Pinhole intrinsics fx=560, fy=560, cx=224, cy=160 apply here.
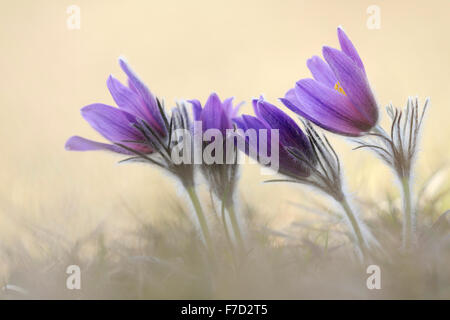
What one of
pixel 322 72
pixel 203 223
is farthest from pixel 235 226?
pixel 322 72

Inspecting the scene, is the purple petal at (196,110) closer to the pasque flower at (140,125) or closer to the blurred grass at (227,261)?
the pasque flower at (140,125)

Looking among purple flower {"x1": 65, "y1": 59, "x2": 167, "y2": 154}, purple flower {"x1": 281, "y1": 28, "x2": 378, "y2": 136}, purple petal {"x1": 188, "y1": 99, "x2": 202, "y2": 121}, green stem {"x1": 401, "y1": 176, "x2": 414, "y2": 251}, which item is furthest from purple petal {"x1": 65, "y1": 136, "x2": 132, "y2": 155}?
green stem {"x1": 401, "y1": 176, "x2": 414, "y2": 251}

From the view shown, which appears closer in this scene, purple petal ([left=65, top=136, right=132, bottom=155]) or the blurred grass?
the blurred grass

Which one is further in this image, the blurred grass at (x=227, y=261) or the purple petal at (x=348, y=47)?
the purple petal at (x=348, y=47)

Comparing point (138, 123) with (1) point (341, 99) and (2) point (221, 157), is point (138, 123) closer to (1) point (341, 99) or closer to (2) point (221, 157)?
(2) point (221, 157)

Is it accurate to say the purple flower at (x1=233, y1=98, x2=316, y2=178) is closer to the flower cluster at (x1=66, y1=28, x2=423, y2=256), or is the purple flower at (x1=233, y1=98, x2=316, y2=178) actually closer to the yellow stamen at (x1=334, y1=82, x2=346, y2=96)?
the flower cluster at (x1=66, y1=28, x2=423, y2=256)

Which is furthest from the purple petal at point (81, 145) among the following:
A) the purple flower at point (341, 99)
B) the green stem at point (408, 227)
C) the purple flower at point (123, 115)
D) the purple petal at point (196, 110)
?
the green stem at point (408, 227)
